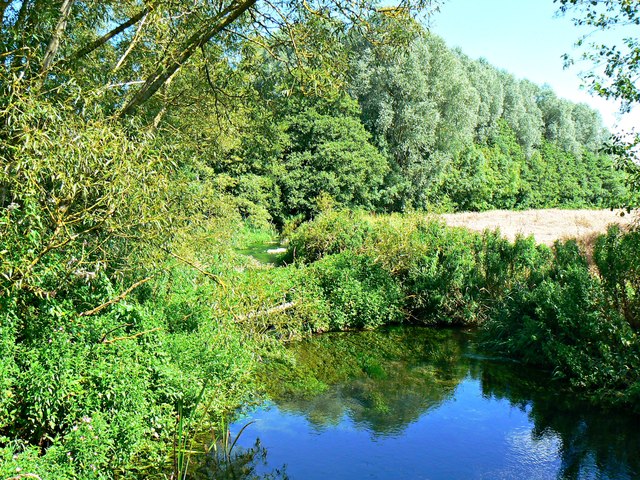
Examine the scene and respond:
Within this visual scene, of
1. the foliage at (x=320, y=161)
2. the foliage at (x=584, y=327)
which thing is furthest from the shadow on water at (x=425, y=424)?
the foliage at (x=320, y=161)

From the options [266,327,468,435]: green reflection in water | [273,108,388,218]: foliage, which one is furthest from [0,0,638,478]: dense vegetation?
[273,108,388,218]: foliage

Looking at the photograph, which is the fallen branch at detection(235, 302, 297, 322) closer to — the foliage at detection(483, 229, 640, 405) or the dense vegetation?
the dense vegetation

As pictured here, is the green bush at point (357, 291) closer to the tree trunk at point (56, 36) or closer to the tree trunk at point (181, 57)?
the tree trunk at point (181, 57)

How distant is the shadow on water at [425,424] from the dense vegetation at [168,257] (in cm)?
72

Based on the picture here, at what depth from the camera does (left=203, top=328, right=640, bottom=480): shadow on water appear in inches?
294

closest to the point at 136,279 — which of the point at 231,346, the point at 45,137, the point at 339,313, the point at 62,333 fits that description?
the point at 62,333

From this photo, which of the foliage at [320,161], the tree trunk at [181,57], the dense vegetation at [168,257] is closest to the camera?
the dense vegetation at [168,257]

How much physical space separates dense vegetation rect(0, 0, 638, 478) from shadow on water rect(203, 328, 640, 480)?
0.72m

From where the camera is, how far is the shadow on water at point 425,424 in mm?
7473

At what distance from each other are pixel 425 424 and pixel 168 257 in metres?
4.82

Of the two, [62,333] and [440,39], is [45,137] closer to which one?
[62,333]

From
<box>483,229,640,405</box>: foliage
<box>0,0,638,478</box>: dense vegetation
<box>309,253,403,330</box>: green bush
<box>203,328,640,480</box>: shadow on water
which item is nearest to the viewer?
<box>0,0,638,478</box>: dense vegetation

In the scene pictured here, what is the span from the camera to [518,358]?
12258mm

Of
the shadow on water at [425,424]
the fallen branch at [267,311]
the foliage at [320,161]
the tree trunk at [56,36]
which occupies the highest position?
the foliage at [320,161]
